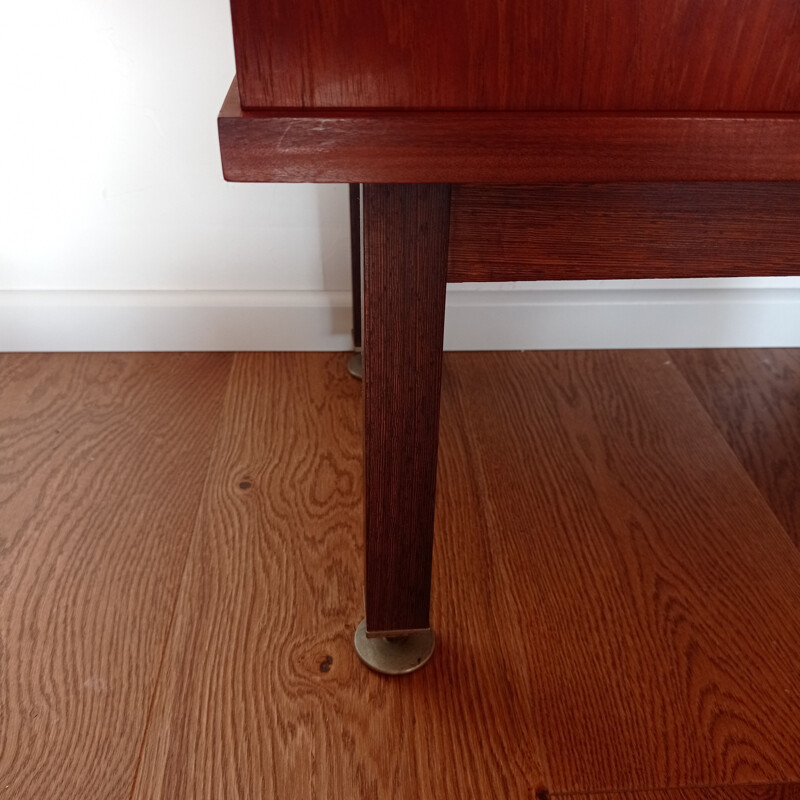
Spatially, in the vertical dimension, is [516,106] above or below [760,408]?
above

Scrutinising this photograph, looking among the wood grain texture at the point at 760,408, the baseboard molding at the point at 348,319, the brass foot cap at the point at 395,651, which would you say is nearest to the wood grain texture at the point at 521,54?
the brass foot cap at the point at 395,651

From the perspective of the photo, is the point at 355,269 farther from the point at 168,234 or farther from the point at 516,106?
the point at 516,106

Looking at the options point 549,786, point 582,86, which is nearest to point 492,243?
point 582,86

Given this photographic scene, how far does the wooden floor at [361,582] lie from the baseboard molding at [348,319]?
48mm

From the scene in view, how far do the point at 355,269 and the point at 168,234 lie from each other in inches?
11.1

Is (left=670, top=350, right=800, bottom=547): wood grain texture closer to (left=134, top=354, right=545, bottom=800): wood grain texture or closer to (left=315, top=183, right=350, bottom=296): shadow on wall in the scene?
(left=134, top=354, right=545, bottom=800): wood grain texture

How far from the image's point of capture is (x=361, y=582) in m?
0.81

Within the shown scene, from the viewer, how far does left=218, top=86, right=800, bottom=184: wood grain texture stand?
0.40m

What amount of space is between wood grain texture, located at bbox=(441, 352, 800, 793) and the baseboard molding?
0.07 metres

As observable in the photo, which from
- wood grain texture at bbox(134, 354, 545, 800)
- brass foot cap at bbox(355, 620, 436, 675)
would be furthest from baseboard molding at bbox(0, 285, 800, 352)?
brass foot cap at bbox(355, 620, 436, 675)

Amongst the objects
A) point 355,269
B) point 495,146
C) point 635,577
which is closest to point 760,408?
point 635,577

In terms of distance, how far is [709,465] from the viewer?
99 centimetres

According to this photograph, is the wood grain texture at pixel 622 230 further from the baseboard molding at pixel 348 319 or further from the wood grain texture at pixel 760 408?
the baseboard molding at pixel 348 319

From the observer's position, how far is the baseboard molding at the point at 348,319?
1.18m
